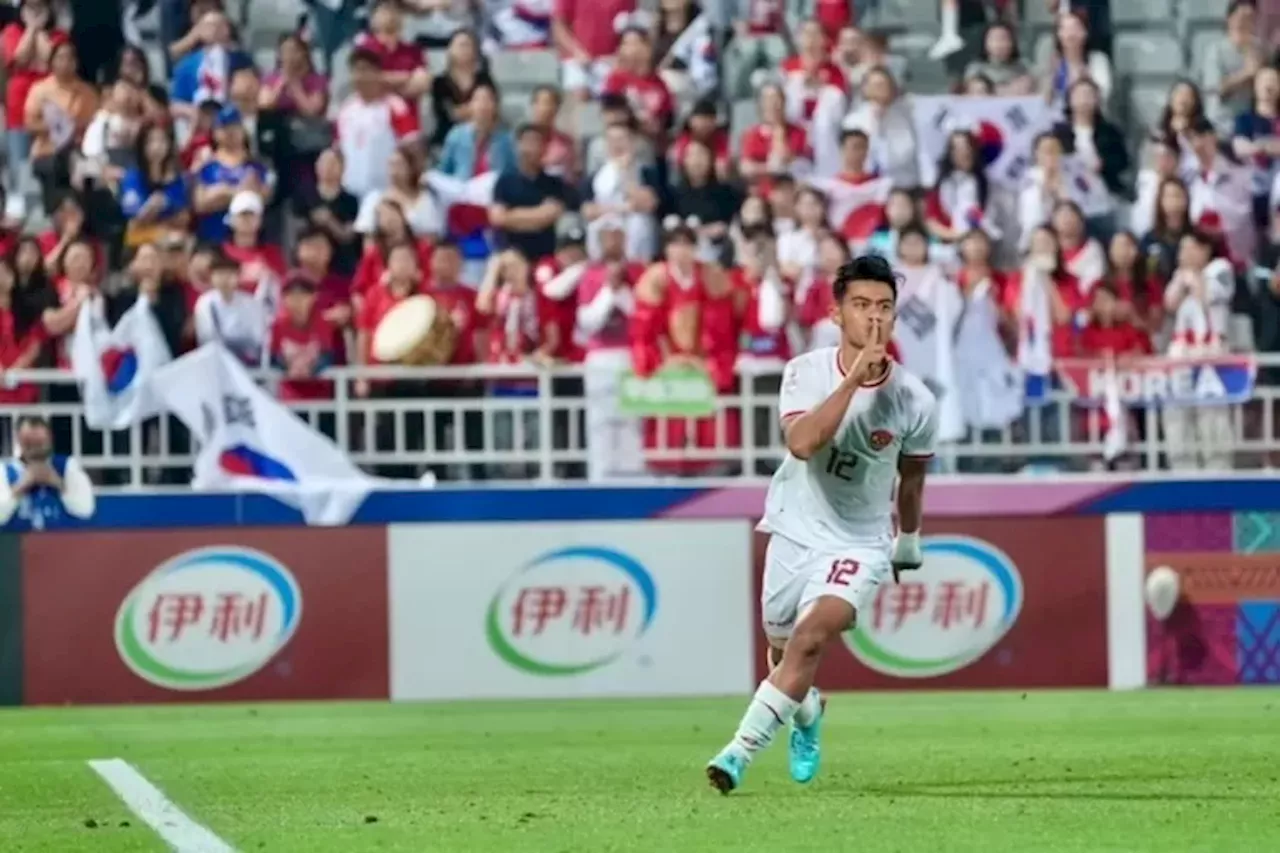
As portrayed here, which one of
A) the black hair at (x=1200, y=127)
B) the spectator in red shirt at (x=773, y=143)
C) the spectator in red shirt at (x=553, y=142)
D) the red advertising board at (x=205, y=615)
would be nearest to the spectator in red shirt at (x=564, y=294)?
the spectator in red shirt at (x=553, y=142)

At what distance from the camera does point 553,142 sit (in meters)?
20.2

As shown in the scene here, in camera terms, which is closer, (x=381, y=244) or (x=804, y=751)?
(x=804, y=751)

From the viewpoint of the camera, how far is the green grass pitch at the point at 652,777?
29.5 ft

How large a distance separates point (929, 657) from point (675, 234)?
3.03m

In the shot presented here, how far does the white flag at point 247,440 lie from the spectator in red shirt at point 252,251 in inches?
32.9

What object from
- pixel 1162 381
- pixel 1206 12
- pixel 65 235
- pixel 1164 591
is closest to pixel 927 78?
pixel 1206 12

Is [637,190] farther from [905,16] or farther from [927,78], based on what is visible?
[905,16]

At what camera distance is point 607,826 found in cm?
928

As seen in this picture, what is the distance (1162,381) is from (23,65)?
8.30m

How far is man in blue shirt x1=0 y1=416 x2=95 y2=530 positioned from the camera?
1738cm

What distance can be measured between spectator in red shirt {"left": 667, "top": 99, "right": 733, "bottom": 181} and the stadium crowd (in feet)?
0.11

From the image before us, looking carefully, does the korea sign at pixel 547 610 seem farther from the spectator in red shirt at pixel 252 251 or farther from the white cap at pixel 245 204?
the white cap at pixel 245 204

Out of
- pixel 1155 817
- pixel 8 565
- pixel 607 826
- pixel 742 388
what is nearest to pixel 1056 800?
pixel 1155 817

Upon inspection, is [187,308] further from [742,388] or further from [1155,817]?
[1155,817]
